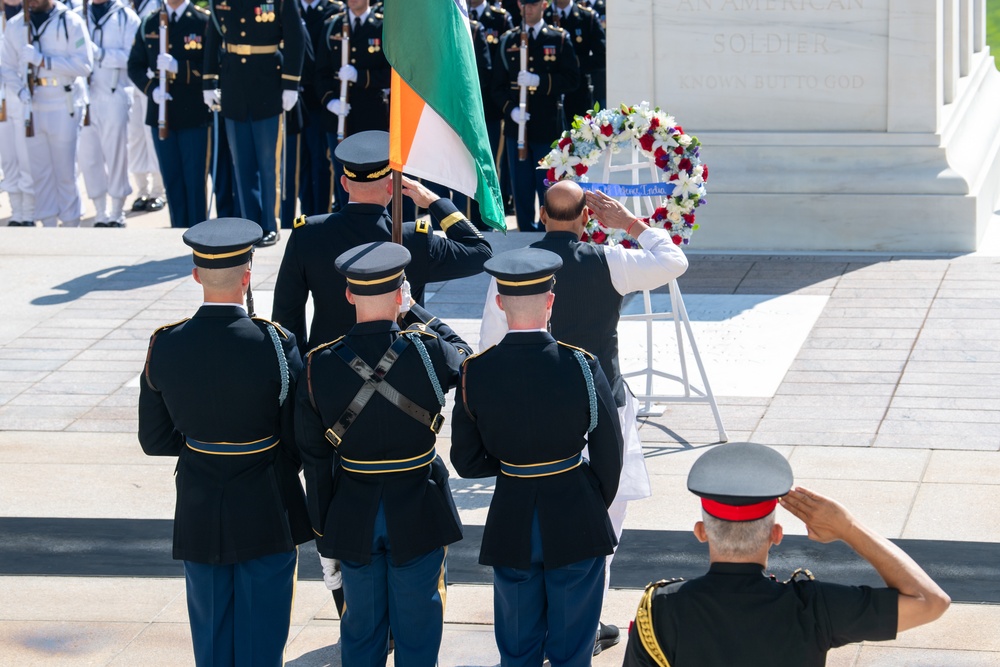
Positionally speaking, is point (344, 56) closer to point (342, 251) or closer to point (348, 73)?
point (348, 73)

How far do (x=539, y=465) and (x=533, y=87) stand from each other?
8346mm

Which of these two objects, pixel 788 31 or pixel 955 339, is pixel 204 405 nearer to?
pixel 955 339

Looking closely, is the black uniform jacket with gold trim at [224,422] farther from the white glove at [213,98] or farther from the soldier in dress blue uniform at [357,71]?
the soldier in dress blue uniform at [357,71]

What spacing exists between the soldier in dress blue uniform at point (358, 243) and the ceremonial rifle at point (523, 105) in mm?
6986

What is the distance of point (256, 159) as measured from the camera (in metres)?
11.8

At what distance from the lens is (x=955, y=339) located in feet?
29.2

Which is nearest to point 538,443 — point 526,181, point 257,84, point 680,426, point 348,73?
point 680,426

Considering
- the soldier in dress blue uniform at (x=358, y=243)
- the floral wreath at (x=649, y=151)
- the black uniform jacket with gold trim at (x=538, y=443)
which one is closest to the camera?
the black uniform jacket with gold trim at (x=538, y=443)

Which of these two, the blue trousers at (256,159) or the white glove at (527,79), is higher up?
the white glove at (527,79)

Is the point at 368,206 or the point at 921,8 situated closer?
the point at 368,206

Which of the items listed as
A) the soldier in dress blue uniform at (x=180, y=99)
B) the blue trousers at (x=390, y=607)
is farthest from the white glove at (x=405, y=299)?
the soldier in dress blue uniform at (x=180, y=99)

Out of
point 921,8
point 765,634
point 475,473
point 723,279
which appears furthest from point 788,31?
point 765,634

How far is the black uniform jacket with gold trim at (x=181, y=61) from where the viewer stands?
1300 centimetres

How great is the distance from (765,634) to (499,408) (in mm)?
1407
